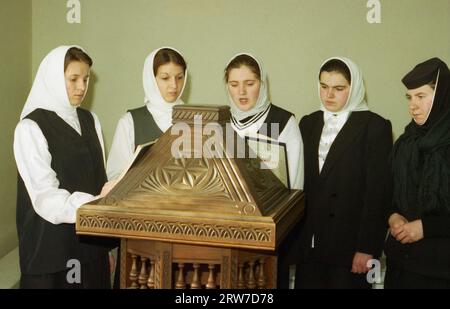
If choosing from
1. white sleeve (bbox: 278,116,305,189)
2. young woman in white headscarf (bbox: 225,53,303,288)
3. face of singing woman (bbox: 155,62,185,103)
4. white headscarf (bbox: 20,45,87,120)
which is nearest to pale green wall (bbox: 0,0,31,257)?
white headscarf (bbox: 20,45,87,120)

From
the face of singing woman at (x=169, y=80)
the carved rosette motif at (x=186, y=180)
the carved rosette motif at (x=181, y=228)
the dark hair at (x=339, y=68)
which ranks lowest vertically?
the carved rosette motif at (x=181, y=228)

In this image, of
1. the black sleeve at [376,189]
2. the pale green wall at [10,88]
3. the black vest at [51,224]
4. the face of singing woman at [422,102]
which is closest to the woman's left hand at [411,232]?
the black sleeve at [376,189]

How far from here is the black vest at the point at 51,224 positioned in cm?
267

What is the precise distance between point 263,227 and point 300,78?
8.06 feet

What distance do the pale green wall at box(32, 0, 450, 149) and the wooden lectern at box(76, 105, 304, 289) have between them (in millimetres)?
2165

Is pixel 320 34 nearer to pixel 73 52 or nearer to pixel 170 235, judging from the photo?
pixel 73 52

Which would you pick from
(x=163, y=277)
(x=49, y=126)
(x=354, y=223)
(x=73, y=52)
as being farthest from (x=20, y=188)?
(x=354, y=223)

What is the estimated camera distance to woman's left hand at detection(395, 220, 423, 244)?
2.76m

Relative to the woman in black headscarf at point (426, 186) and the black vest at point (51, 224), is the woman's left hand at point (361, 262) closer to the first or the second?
the woman in black headscarf at point (426, 186)

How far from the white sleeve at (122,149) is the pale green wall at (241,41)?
1119 millimetres

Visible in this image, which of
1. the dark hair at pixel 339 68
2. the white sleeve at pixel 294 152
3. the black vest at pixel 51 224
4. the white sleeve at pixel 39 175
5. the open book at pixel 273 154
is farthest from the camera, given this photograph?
the dark hair at pixel 339 68

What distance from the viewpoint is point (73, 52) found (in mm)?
2814

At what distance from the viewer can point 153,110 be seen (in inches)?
126

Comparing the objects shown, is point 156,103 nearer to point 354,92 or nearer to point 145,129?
point 145,129
